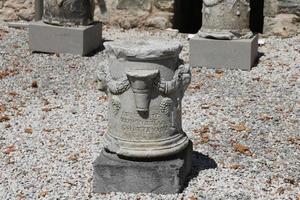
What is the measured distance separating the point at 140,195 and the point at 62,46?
4784 mm

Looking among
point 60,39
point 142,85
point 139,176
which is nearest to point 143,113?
point 142,85

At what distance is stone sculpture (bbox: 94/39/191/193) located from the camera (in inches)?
182

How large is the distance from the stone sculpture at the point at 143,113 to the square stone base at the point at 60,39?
167 inches

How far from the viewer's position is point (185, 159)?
4.93m

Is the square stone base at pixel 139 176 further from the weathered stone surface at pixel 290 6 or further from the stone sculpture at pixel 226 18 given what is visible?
the weathered stone surface at pixel 290 6

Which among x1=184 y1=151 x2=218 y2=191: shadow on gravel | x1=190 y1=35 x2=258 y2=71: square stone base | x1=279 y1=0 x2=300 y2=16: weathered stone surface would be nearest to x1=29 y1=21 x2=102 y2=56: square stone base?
x1=190 y1=35 x2=258 y2=71: square stone base

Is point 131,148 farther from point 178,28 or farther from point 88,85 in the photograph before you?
point 178,28

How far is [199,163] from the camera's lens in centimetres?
532

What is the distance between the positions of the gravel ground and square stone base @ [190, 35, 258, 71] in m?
0.18

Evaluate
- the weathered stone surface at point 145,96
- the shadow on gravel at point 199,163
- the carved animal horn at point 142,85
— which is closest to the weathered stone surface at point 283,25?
the shadow on gravel at point 199,163

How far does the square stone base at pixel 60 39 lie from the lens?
9.00 metres

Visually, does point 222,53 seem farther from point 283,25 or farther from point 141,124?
point 141,124

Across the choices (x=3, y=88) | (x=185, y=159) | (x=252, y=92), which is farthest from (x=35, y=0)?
(x=185, y=159)

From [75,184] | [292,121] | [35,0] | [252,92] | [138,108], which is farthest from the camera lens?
[35,0]
